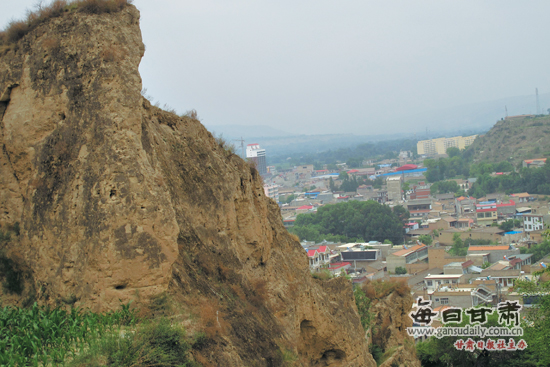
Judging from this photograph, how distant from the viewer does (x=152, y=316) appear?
782 centimetres

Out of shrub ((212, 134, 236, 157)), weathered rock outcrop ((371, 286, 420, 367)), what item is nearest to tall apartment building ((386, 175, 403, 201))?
weathered rock outcrop ((371, 286, 420, 367))

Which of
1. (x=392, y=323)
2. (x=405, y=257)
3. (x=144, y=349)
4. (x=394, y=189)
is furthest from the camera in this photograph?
(x=394, y=189)

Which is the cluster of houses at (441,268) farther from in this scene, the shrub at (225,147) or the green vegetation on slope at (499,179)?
the green vegetation on slope at (499,179)

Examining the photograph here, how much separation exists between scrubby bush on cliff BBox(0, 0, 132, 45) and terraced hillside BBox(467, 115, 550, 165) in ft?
464

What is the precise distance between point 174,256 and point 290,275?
626cm

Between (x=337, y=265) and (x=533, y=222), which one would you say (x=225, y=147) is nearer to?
(x=337, y=265)

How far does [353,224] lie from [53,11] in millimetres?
84802

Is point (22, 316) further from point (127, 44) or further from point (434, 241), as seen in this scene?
point (434, 241)

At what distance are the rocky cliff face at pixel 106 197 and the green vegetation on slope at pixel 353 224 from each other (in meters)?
75.5

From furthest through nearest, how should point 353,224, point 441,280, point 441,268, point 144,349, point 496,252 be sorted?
point 353,224 < point 496,252 < point 441,268 < point 441,280 < point 144,349

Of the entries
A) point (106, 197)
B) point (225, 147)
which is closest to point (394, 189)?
point (225, 147)

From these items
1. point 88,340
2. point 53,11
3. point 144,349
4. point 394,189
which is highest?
point 53,11

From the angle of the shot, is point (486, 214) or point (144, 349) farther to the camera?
point (486, 214)

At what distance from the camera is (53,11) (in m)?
9.27
